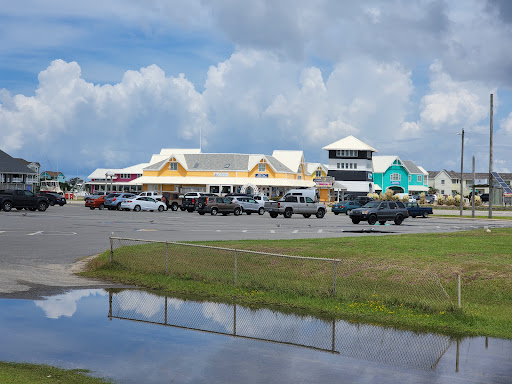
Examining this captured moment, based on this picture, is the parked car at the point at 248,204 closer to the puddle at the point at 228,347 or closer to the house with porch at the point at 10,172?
the house with porch at the point at 10,172

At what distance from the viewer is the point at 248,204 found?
6281cm

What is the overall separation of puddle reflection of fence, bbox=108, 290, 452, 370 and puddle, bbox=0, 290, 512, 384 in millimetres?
19

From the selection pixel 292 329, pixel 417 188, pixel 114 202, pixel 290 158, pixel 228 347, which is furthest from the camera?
pixel 417 188

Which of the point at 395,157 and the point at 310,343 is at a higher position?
the point at 395,157

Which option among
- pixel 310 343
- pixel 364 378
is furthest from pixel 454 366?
pixel 310 343

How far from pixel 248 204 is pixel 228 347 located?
5189 cm

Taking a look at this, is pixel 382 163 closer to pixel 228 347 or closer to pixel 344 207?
pixel 344 207

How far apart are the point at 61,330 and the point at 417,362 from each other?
253 inches

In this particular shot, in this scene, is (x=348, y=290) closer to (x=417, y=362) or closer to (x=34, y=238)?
(x=417, y=362)

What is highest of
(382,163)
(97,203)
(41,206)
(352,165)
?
(382,163)

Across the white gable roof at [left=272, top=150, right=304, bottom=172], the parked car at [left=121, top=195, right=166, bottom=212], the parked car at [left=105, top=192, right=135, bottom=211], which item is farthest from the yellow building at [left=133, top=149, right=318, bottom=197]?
the parked car at [left=121, top=195, right=166, bottom=212]

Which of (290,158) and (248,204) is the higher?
Result: (290,158)

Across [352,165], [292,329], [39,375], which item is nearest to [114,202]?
[292,329]

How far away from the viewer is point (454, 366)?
9.98 meters
